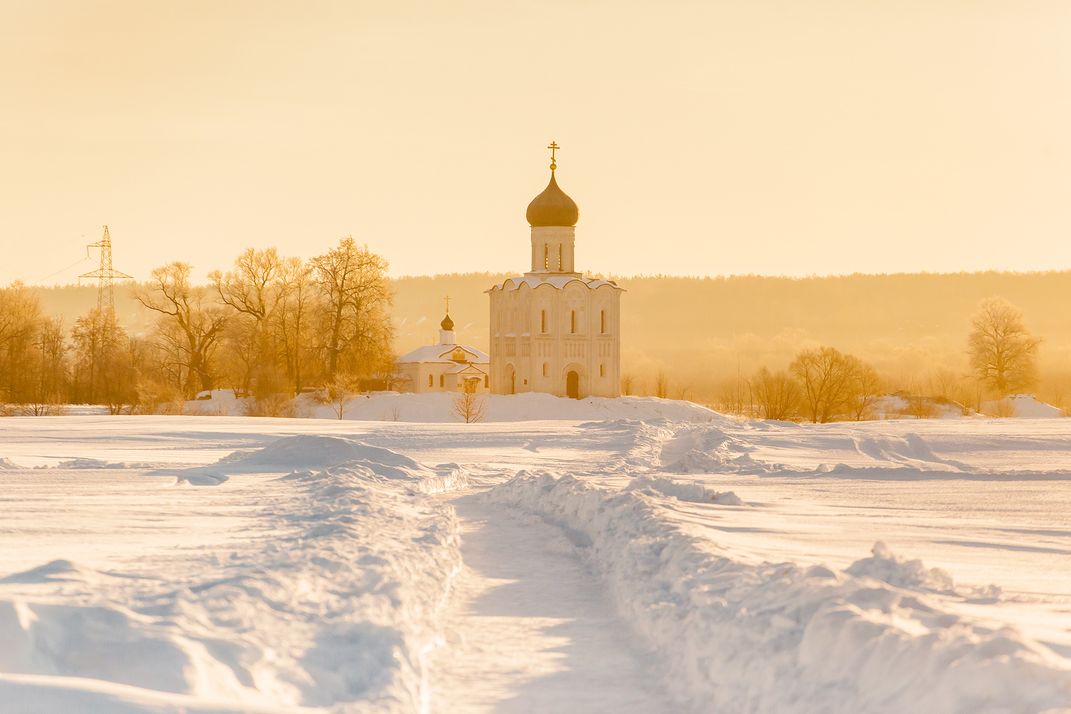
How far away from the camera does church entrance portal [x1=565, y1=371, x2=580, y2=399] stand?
193 feet

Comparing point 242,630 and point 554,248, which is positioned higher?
point 554,248

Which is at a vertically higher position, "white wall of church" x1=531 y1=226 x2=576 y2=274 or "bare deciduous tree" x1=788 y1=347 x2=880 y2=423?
"white wall of church" x1=531 y1=226 x2=576 y2=274

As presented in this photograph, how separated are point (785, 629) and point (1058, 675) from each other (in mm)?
1773

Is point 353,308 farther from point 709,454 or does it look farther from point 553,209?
point 709,454

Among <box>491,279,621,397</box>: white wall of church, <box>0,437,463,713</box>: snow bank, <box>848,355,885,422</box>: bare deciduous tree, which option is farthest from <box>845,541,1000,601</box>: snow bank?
<box>491,279,621,397</box>: white wall of church

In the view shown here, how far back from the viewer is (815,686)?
5.71 metres

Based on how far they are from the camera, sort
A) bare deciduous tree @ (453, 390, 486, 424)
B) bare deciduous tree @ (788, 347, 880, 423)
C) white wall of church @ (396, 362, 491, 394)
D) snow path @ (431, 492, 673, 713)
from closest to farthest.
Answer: snow path @ (431, 492, 673, 713), bare deciduous tree @ (453, 390, 486, 424), bare deciduous tree @ (788, 347, 880, 423), white wall of church @ (396, 362, 491, 394)

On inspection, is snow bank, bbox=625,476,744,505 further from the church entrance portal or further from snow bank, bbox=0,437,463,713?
the church entrance portal

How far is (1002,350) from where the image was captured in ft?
223

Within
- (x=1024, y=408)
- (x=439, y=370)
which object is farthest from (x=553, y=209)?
(x=1024, y=408)

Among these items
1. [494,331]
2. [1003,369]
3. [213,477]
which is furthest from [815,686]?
[1003,369]

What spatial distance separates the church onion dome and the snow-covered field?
41963mm

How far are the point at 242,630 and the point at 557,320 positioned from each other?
51.9m

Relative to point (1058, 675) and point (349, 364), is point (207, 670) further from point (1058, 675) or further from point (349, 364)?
point (349, 364)
